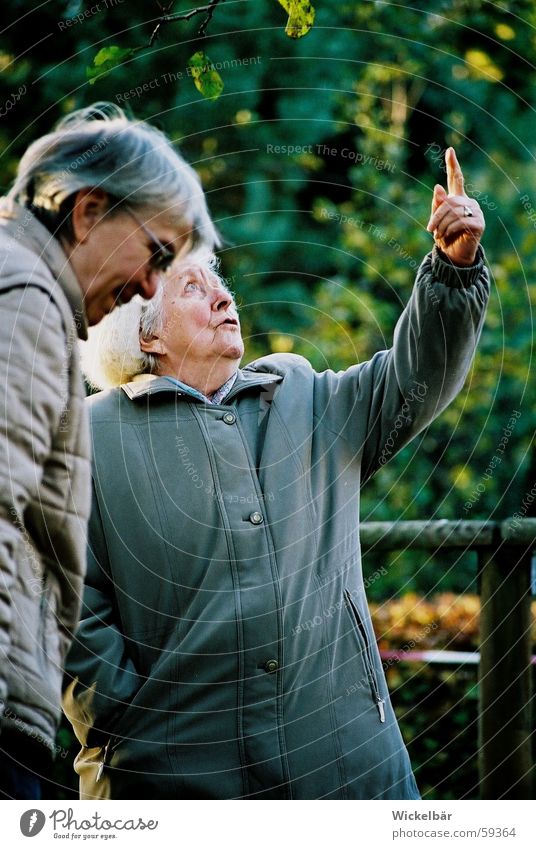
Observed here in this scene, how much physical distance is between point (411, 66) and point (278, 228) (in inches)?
38.1

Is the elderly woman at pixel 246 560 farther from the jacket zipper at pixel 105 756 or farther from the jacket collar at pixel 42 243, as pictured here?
the jacket collar at pixel 42 243

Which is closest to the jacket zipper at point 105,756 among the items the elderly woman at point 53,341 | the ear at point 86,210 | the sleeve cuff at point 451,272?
the elderly woman at point 53,341

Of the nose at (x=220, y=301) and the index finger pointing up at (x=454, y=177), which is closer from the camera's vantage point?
the index finger pointing up at (x=454, y=177)

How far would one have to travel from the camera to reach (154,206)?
5.21 feet

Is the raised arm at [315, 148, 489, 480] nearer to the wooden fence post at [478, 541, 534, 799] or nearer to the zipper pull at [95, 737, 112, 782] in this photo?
the wooden fence post at [478, 541, 534, 799]

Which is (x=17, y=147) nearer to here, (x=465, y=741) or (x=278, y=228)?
(x=278, y=228)

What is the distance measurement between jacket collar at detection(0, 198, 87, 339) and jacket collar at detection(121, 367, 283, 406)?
319 millimetres

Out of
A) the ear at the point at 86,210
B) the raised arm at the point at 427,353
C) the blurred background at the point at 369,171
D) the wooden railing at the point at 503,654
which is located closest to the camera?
the ear at the point at 86,210

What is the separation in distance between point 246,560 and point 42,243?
2.03ft

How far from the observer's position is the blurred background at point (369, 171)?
3.40 meters

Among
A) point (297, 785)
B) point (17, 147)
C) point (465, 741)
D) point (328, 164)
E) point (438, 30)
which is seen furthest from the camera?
point (328, 164)

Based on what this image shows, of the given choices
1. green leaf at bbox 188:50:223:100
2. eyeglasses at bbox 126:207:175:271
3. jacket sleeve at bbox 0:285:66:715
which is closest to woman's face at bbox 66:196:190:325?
A: eyeglasses at bbox 126:207:175:271

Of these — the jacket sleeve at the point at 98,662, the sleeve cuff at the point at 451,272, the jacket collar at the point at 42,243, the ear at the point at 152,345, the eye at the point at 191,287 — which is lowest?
the jacket sleeve at the point at 98,662
